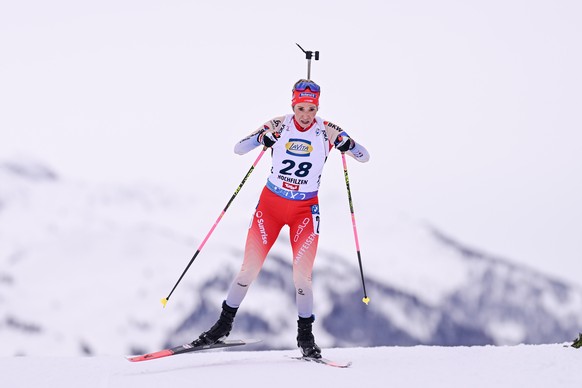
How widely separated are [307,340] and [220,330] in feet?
3.46

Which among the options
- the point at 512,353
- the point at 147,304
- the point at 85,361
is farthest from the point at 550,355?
the point at 147,304

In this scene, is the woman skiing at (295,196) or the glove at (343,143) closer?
the woman skiing at (295,196)

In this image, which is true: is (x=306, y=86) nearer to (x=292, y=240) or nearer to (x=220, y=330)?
(x=292, y=240)

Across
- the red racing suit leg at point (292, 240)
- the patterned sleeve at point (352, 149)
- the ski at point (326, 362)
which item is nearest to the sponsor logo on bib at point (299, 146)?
the patterned sleeve at point (352, 149)

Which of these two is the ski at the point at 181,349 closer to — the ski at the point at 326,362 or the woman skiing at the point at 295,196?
the woman skiing at the point at 295,196

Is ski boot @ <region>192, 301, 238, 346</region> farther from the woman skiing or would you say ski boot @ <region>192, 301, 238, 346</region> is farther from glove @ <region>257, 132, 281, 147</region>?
glove @ <region>257, 132, 281, 147</region>

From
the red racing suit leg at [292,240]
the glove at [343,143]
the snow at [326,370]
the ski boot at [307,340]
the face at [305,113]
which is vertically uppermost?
the face at [305,113]

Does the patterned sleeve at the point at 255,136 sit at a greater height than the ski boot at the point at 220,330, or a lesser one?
greater

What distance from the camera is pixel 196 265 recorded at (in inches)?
7283

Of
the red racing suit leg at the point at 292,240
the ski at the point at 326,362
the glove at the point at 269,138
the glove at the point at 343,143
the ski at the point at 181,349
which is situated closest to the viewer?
the ski at the point at 326,362

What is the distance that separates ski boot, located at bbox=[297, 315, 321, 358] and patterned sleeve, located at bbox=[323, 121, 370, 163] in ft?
6.82

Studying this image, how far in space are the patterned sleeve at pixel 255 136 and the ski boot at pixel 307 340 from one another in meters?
2.18

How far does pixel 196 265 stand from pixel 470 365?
18139 cm

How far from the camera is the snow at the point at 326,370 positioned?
244 inches
